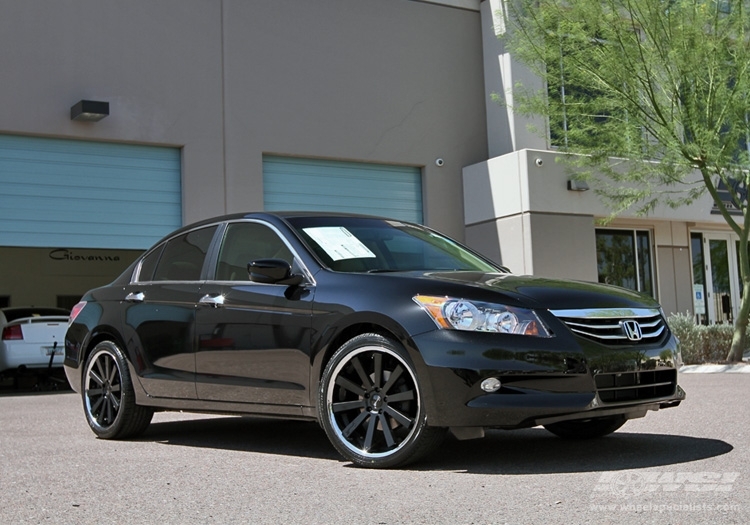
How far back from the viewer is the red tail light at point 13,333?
1602 cm

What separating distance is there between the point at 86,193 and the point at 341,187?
454 centimetres

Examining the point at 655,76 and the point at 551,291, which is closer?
the point at 551,291

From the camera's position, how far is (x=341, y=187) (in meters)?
18.1

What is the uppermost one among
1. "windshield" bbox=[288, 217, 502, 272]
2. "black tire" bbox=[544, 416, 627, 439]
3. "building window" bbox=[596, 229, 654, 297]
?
"building window" bbox=[596, 229, 654, 297]

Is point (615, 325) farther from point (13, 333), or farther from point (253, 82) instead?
point (13, 333)

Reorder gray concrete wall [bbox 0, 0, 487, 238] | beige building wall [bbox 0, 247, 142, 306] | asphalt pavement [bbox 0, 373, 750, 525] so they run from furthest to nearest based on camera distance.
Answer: beige building wall [bbox 0, 247, 142, 306] → gray concrete wall [bbox 0, 0, 487, 238] → asphalt pavement [bbox 0, 373, 750, 525]

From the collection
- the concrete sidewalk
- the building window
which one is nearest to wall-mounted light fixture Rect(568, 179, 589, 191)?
the building window

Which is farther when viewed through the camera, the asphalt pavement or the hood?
the hood

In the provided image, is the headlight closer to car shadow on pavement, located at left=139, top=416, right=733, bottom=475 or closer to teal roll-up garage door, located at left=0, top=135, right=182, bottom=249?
car shadow on pavement, located at left=139, top=416, right=733, bottom=475

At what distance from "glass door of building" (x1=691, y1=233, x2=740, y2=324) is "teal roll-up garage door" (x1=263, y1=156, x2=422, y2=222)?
24.6ft

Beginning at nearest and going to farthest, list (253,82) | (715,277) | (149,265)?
(149,265)
(253,82)
(715,277)

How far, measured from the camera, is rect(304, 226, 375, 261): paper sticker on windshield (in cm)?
638

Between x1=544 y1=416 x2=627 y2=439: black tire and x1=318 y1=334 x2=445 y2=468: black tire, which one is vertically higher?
x1=318 y1=334 x2=445 y2=468: black tire

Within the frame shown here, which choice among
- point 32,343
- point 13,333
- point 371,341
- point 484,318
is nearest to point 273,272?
point 371,341
